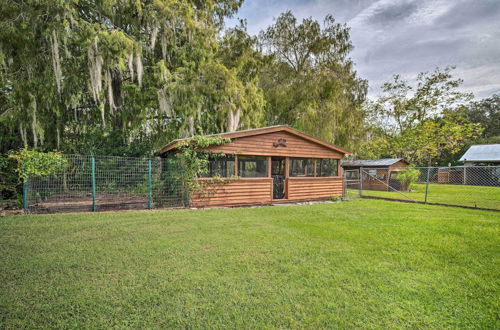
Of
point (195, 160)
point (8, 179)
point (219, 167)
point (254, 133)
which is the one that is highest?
point (254, 133)

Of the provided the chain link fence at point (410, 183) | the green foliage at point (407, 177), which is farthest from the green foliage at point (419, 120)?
the green foliage at point (407, 177)

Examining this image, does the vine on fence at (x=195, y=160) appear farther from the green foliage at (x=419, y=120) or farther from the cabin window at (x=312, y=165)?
the green foliage at (x=419, y=120)

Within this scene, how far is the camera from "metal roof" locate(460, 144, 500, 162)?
21.1 metres

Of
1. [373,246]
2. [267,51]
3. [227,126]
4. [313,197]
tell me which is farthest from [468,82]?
[373,246]

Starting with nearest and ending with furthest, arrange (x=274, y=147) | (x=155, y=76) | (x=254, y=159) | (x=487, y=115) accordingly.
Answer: (x=274, y=147), (x=155, y=76), (x=254, y=159), (x=487, y=115)

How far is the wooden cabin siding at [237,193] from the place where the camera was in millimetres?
8039

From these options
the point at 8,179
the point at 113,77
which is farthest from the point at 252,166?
the point at 8,179

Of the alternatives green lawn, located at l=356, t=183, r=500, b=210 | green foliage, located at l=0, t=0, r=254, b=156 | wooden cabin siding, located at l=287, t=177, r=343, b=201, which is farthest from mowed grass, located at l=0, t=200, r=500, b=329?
green foliage, located at l=0, t=0, r=254, b=156

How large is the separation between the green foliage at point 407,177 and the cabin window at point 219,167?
12090 millimetres

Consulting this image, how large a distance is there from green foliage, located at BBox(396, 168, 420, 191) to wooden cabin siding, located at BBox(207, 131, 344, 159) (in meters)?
7.16

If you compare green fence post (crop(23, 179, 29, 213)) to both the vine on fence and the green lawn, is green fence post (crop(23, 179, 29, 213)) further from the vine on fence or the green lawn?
the green lawn

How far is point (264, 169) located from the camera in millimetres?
10148

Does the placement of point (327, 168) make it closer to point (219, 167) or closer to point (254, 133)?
point (254, 133)

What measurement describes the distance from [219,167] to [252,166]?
264 centimetres
